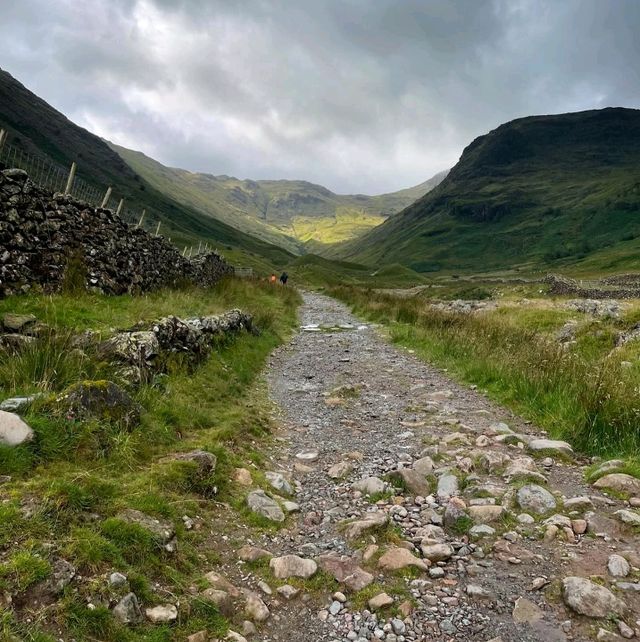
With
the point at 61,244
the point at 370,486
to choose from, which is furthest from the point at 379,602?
the point at 61,244

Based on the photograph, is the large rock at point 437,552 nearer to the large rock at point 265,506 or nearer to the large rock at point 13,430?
the large rock at point 265,506

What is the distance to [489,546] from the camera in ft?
15.1

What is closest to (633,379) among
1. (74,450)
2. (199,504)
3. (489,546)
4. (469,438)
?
(469,438)

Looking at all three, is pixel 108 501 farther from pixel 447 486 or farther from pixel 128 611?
pixel 447 486

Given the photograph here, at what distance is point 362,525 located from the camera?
497cm

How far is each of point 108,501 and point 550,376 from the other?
8.83 meters

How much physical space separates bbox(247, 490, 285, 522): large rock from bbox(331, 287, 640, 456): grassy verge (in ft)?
16.0

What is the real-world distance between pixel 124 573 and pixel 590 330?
17885 millimetres

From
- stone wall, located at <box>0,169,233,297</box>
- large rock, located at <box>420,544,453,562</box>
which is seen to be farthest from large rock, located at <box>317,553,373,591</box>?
stone wall, located at <box>0,169,233,297</box>

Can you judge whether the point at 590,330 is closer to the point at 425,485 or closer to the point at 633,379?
the point at 633,379

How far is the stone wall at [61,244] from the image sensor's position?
10359 mm

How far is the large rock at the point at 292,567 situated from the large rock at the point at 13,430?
2869 millimetres

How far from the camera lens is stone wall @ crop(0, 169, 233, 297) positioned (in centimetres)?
1036

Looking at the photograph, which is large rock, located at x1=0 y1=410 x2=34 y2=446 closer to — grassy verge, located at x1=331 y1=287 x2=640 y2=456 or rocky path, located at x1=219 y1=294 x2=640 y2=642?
rocky path, located at x1=219 y1=294 x2=640 y2=642
